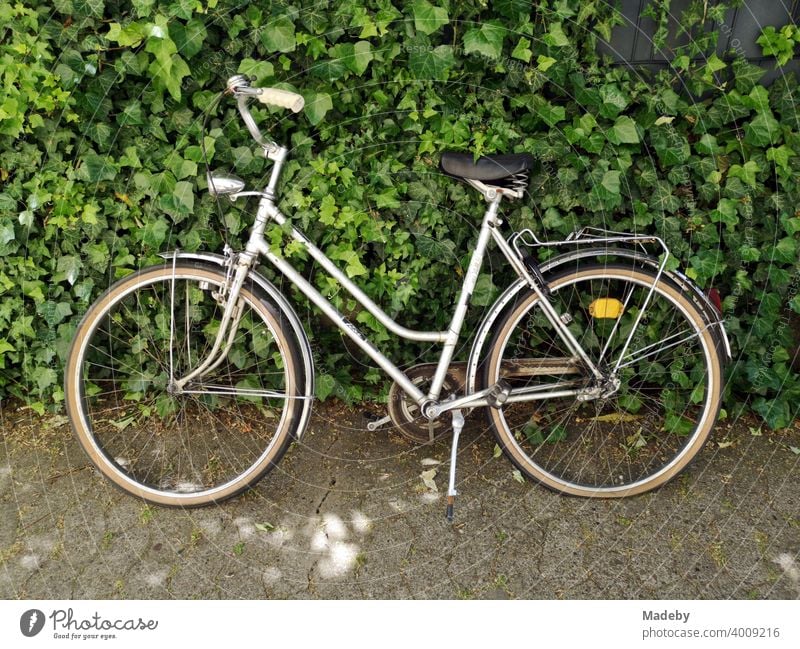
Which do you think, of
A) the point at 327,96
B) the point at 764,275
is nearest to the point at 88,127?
the point at 327,96

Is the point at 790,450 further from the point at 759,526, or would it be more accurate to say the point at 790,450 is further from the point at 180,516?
the point at 180,516

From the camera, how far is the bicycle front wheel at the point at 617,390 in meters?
2.88

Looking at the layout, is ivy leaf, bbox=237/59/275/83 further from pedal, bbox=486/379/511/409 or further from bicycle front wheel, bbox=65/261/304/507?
pedal, bbox=486/379/511/409

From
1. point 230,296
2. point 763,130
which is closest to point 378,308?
point 230,296

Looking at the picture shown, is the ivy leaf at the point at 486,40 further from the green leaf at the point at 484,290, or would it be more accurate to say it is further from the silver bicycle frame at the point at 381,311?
the green leaf at the point at 484,290

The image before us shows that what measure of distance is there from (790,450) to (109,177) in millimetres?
3520

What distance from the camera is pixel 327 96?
112 inches

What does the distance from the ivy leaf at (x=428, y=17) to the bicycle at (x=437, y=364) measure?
577 millimetres

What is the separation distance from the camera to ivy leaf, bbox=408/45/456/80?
281 cm

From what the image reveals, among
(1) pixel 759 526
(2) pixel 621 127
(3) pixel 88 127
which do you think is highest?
(2) pixel 621 127

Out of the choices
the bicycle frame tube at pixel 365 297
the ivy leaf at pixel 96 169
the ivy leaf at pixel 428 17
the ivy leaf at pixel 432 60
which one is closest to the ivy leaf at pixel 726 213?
the bicycle frame tube at pixel 365 297

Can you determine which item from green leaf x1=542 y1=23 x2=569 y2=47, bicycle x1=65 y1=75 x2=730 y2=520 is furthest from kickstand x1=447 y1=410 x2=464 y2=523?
green leaf x1=542 y1=23 x2=569 y2=47

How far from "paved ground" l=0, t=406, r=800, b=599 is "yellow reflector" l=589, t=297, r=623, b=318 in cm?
84

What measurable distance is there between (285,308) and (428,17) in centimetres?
137
